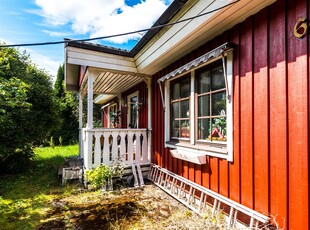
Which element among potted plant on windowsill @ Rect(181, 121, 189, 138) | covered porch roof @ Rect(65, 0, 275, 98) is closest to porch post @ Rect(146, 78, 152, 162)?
covered porch roof @ Rect(65, 0, 275, 98)

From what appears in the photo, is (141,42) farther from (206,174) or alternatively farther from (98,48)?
(206,174)

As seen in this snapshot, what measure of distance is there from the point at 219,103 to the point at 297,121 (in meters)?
1.05

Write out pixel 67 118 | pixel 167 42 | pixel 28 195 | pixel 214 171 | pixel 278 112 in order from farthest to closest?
pixel 67 118 < pixel 28 195 < pixel 167 42 < pixel 214 171 < pixel 278 112

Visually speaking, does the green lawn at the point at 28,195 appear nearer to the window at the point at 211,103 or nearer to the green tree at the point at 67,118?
the window at the point at 211,103

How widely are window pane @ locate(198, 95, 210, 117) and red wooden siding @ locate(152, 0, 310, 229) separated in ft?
1.78

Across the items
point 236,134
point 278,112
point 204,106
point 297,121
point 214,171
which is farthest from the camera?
point 204,106

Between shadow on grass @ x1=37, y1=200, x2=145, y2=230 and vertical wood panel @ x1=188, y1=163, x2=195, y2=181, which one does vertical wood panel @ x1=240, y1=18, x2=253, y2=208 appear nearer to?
vertical wood panel @ x1=188, y1=163, x2=195, y2=181

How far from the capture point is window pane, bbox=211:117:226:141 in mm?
2508

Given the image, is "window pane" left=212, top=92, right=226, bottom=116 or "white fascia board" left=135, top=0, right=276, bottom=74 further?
"window pane" left=212, top=92, right=226, bottom=116

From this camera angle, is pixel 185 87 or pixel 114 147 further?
pixel 114 147

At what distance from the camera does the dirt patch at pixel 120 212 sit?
2367mm

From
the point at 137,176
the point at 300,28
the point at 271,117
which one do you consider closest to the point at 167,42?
the point at 300,28

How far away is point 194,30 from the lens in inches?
96.0

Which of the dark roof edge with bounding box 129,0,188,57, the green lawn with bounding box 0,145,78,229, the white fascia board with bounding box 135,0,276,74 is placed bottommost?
the green lawn with bounding box 0,145,78,229
